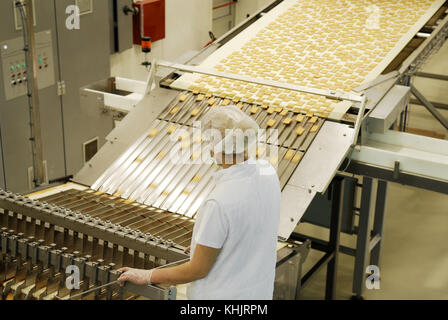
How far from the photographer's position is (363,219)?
13.7ft

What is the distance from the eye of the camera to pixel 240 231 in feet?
6.95

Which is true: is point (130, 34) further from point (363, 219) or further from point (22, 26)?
point (363, 219)

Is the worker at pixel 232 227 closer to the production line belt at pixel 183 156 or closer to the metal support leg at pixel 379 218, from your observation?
the production line belt at pixel 183 156

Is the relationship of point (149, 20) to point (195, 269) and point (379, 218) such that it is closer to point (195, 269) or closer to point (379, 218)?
point (379, 218)

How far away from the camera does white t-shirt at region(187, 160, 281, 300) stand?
2074 millimetres

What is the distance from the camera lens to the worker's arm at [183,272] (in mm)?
2121

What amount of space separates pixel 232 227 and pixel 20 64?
341 cm
